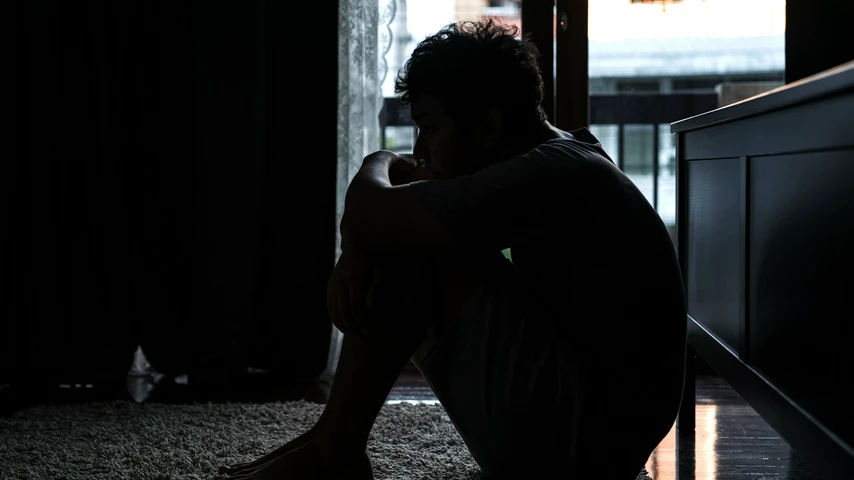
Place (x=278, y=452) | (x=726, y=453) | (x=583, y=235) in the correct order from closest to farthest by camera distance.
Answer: (x=583, y=235) < (x=278, y=452) < (x=726, y=453)

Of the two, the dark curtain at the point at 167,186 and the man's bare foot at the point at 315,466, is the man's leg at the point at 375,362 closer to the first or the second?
the man's bare foot at the point at 315,466

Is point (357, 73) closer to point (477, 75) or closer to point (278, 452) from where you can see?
point (477, 75)

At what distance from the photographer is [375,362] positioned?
1104 millimetres

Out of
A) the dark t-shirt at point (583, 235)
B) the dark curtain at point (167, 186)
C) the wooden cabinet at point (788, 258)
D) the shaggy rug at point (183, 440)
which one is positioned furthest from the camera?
the dark curtain at point (167, 186)

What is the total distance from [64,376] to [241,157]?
0.81m

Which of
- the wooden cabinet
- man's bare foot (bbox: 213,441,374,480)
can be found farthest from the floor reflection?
man's bare foot (bbox: 213,441,374,480)

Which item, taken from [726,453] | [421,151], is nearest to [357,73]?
[421,151]

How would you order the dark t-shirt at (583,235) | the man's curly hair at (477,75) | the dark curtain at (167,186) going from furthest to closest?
the dark curtain at (167,186) → the man's curly hair at (477,75) → the dark t-shirt at (583,235)

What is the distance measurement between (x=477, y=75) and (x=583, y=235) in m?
0.29

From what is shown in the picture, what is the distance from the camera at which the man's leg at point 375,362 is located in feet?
3.53

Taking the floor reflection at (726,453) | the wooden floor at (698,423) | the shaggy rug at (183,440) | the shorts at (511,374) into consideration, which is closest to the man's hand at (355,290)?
the shorts at (511,374)

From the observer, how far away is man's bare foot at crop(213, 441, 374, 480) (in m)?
1.14

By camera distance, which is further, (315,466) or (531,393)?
(315,466)

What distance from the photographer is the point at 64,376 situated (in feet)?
7.30
